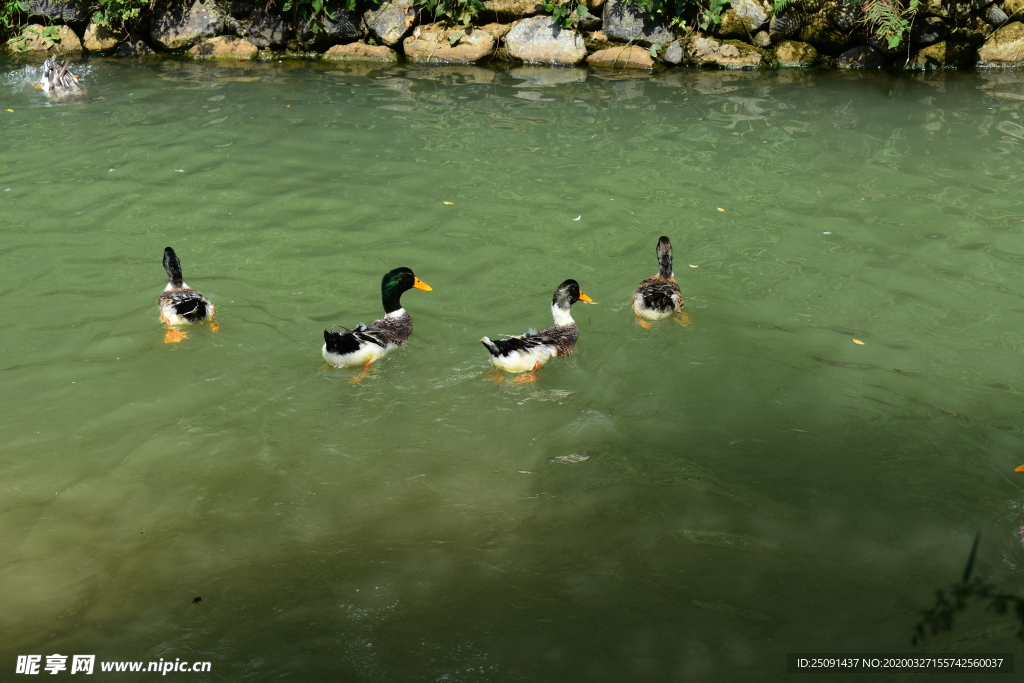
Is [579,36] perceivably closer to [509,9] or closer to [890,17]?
[509,9]

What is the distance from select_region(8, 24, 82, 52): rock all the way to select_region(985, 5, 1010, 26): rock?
1757cm

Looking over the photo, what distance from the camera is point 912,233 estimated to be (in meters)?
8.95

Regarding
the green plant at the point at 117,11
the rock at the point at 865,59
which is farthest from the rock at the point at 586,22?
the green plant at the point at 117,11

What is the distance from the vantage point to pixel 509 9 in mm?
16312

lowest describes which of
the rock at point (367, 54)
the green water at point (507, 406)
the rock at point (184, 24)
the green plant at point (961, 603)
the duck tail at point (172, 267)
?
the green plant at point (961, 603)

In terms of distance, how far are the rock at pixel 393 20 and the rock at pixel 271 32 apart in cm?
174

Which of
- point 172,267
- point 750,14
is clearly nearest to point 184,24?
point 750,14

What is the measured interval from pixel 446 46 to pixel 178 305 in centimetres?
1089

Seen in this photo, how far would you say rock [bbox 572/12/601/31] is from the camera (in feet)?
52.3

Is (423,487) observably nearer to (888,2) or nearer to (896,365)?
(896,365)

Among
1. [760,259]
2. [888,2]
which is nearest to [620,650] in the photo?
[760,259]

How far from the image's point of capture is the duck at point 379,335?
654 cm

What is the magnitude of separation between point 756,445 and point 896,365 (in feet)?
5.70

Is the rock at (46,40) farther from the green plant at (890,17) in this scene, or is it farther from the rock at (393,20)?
the green plant at (890,17)
